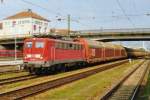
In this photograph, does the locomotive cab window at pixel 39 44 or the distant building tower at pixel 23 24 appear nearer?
the locomotive cab window at pixel 39 44

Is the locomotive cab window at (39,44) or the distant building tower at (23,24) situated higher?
the distant building tower at (23,24)

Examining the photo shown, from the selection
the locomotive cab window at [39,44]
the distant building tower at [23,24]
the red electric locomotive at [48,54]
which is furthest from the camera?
the distant building tower at [23,24]

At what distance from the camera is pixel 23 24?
14512cm

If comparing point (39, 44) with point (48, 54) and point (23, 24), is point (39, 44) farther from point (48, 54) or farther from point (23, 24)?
point (23, 24)

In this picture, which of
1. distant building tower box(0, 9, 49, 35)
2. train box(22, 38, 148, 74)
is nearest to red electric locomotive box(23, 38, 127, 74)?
train box(22, 38, 148, 74)

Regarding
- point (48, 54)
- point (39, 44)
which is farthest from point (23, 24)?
point (48, 54)

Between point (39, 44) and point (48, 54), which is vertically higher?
point (39, 44)

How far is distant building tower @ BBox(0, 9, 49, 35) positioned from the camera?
141 meters

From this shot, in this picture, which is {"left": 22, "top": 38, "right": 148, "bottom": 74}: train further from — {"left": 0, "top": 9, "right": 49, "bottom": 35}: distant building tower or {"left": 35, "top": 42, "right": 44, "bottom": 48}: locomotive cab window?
{"left": 0, "top": 9, "right": 49, "bottom": 35}: distant building tower

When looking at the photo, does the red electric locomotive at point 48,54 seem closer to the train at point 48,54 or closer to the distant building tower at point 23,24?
the train at point 48,54

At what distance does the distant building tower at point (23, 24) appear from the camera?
141 meters

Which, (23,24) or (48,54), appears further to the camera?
(23,24)

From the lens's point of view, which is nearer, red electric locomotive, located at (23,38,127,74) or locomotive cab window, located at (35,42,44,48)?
red electric locomotive, located at (23,38,127,74)

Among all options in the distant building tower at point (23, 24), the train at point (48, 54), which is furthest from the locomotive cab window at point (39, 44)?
the distant building tower at point (23, 24)
